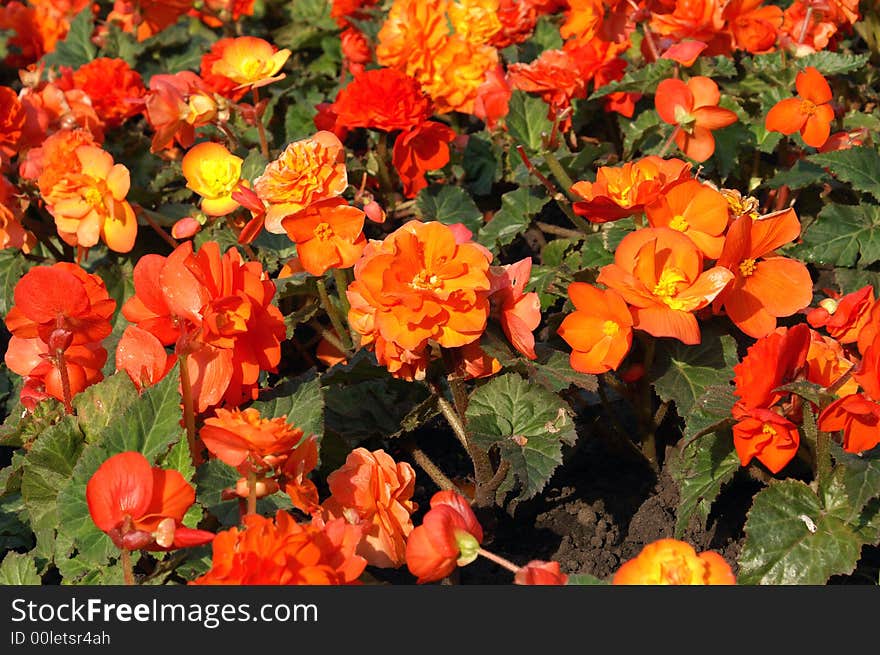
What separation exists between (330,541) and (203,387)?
412 mm

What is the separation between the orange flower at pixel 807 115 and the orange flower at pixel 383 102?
0.78 metres

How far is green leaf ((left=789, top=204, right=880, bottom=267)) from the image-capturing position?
2.49m

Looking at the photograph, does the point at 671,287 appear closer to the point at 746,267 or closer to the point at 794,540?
the point at 746,267

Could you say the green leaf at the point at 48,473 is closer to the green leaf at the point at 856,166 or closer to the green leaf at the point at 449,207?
the green leaf at the point at 449,207

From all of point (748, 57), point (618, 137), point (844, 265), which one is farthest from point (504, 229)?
point (748, 57)

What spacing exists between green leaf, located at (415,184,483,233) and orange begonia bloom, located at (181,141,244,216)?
51cm

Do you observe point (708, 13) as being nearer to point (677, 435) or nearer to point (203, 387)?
point (677, 435)

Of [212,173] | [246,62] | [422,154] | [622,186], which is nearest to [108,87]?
[246,62]

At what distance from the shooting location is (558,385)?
203 cm

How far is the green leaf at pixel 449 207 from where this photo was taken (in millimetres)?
2801

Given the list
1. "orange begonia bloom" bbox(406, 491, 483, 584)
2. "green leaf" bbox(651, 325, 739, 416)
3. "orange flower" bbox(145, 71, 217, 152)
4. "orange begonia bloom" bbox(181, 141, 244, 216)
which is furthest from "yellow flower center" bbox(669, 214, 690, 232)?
"orange flower" bbox(145, 71, 217, 152)

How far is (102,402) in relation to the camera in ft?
6.09

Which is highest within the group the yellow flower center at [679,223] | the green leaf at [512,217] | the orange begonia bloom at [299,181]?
the orange begonia bloom at [299,181]

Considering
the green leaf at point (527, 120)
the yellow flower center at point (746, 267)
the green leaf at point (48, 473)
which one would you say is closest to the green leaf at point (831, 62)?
the green leaf at point (527, 120)
